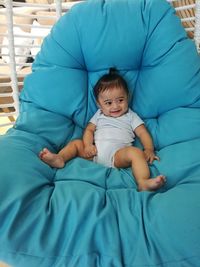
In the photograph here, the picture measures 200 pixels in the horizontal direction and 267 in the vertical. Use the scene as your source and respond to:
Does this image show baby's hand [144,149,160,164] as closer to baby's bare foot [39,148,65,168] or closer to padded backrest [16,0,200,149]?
padded backrest [16,0,200,149]

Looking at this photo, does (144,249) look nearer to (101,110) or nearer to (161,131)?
(161,131)

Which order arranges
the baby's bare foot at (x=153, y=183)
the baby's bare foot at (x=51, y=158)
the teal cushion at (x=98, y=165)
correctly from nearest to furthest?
the teal cushion at (x=98, y=165) < the baby's bare foot at (x=153, y=183) < the baby's bare foot at (x=51, y=158)

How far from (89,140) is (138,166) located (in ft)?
0.86

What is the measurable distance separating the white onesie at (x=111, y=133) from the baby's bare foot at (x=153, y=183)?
0.22 metres

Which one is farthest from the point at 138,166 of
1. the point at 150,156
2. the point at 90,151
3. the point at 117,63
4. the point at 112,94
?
the point at 117,63

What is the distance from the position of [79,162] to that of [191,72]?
0.55 metres

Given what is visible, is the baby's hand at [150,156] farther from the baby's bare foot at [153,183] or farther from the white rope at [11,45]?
the white rope at [11,45]

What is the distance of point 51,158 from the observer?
41.3 inches

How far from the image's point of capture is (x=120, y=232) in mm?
763

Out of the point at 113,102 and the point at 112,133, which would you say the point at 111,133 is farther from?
the point at 113,102

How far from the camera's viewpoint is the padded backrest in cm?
122

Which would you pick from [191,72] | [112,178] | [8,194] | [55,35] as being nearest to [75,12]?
[55,35]

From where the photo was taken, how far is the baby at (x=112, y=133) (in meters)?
1.14

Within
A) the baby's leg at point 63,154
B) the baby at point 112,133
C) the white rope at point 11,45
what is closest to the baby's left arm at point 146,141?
the baby at point 112,133
